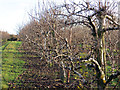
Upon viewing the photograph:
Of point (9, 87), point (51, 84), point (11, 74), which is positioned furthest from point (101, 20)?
point (11, 74)

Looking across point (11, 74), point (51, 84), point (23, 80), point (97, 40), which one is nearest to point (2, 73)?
point (11, 74)

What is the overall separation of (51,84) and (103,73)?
13.5 ft

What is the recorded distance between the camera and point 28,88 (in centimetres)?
748

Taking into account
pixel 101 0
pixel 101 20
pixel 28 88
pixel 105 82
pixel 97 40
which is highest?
pixel 101 0

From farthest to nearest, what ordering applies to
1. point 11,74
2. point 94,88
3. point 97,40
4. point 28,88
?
1. point 11,74
2. point 28,88
3. point 94,88
4. point 97,40

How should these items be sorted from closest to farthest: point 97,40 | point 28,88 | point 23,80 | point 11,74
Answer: point 97,40 → point 28,88 → point 23,80 → point 11,74

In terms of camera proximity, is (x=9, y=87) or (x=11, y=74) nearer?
(x=9, y=87)

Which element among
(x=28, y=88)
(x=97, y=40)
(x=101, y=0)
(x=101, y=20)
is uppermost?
(x=101, y=0)

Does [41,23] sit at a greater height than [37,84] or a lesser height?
greater

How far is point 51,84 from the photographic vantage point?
297 inches

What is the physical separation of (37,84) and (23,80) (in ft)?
4.33

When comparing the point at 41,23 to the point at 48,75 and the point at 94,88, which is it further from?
the point at 94,88

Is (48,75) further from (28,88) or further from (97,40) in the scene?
(97,40)

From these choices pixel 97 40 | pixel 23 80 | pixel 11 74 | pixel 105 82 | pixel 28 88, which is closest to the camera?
pixel 105 82
